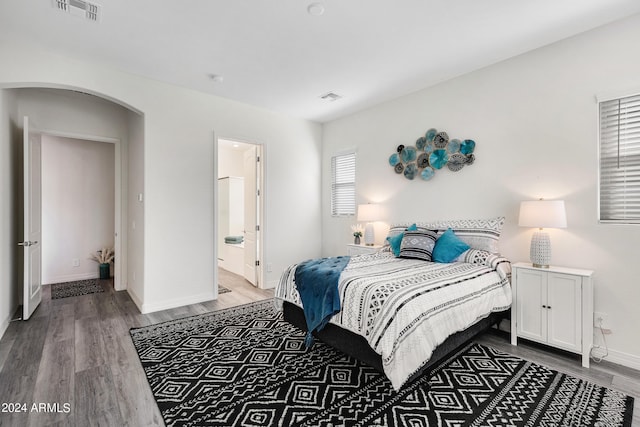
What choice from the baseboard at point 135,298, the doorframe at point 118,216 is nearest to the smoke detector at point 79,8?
the doorframe at point 118,216

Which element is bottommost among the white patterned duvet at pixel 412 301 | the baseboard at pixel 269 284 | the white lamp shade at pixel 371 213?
the baseboard at pixel 269 284

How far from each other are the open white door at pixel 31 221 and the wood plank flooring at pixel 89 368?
25 cm

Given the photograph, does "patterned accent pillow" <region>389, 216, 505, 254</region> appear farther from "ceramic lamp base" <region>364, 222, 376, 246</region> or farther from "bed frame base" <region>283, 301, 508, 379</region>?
"ceramic lamp base" <region>364, 222, 376, 246</region>

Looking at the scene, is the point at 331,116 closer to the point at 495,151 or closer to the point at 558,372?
the point at 495,151

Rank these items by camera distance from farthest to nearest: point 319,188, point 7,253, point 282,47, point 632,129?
point 319,188, point 7,253, point 282,47, point 632,129

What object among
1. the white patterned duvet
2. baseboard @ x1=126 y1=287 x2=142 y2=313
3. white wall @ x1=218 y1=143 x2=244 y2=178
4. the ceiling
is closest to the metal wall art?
the ceiling

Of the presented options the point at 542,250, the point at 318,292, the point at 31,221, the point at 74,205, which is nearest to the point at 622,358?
the point at 542,250

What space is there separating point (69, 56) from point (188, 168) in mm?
1603

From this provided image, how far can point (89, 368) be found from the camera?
7.87ft

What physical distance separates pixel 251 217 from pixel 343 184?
65.1 inches

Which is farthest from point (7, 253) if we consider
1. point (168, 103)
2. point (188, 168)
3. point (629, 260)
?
point (629, 260)

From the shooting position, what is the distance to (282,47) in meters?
2.99

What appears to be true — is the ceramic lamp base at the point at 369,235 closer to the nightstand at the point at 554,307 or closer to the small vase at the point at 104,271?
the nightstand at the point at 554,307

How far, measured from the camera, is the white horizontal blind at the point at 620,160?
2.50 m
